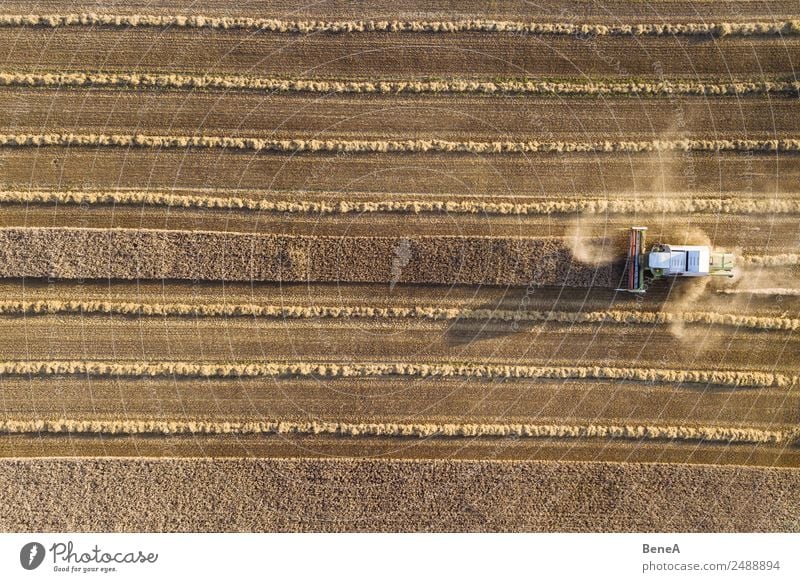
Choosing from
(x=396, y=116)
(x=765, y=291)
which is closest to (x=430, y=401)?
(x=396, y=116)

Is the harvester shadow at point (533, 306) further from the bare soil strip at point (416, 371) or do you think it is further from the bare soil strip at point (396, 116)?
the bare soil strip at point (396, 116)

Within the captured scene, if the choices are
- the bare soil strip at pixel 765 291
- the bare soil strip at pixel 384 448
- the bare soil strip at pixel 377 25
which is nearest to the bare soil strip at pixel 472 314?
the bare soil strip at pixel 765 291

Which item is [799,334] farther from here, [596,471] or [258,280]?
[258,280]

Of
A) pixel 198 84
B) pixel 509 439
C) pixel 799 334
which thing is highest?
pixel 198 84

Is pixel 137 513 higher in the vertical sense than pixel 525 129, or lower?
lower

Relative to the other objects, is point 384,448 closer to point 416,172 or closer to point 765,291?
point 416,172

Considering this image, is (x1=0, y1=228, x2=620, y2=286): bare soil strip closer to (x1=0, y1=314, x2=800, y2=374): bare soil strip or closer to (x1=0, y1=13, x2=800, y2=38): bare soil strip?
(x1=0, y1=314, x2=800, y2=374): bare soil strip

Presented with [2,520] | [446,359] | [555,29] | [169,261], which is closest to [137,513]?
[2,520]
